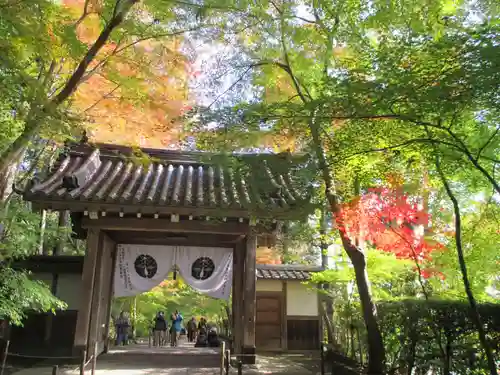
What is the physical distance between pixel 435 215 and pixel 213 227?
7.48 m

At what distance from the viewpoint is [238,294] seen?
9883mm

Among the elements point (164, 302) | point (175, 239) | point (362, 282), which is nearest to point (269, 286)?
point (175, 239)

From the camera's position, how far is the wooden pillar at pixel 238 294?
30.2 feet

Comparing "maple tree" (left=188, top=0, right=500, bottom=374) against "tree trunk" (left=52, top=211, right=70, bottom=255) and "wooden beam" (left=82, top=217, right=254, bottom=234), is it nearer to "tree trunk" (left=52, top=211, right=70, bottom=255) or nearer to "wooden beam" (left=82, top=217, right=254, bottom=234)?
"wooden beam" (left=82, top=217, right=254, bottom=234)

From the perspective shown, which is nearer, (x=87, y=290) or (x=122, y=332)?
(x=87, y=290)

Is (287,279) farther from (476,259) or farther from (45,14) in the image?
(45,14)

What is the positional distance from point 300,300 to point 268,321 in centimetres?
151

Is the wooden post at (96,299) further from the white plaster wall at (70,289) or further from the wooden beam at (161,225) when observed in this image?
the white plaster wall at (70,289)

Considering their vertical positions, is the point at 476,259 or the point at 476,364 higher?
the point at 476,259

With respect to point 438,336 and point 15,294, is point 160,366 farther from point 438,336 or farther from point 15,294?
point 438,336

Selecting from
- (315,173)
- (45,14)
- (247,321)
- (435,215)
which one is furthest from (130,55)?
(435,215)

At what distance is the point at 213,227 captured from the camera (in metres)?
8.97

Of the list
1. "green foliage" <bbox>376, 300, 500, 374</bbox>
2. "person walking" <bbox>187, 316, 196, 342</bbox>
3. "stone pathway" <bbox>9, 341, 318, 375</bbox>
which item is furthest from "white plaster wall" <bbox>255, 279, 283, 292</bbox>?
"green foliage" <bbox>376, 300, 500, 374</bbox>

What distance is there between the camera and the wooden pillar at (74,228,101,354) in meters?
8.12
